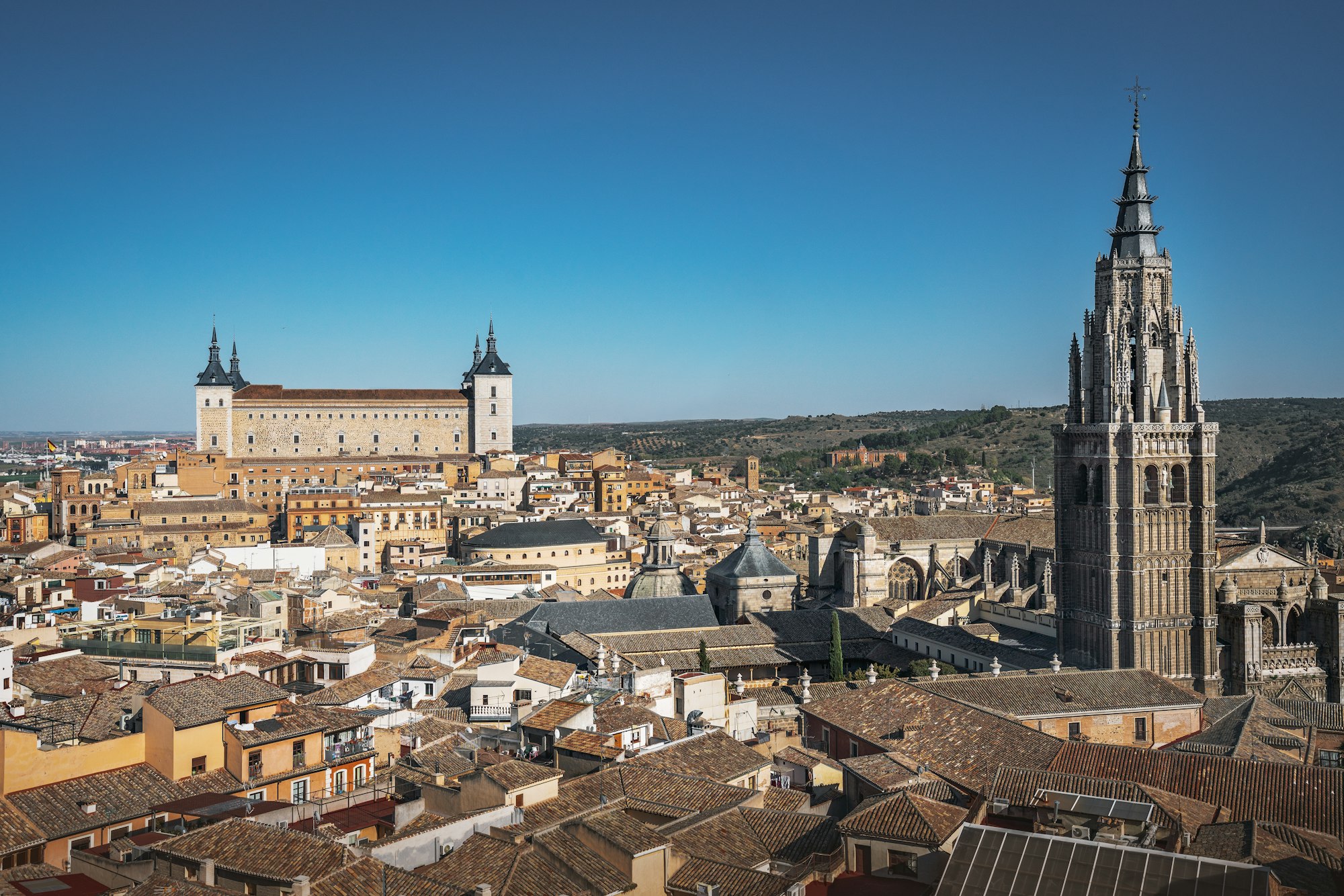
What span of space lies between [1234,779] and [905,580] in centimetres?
3305

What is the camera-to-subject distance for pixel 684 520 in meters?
78.0

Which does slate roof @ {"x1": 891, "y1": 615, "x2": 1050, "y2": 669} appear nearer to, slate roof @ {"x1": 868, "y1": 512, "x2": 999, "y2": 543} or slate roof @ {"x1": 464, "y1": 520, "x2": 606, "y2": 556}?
slate roof @ {"x1": 868, "y1": 512, "x2": 999, "y2": 543}

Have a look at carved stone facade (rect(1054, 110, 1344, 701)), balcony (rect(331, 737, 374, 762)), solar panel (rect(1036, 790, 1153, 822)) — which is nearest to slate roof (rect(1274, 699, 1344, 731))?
carved stone facade (rect(1054, 110, 1344, 701))

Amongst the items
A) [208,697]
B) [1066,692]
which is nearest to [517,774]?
[208,697]

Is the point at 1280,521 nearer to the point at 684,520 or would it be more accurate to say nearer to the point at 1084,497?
the point at 684,520

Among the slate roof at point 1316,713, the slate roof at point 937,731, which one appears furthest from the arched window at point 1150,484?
the slate roof at point 937,731

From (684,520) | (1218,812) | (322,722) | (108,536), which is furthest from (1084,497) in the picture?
(108,536)

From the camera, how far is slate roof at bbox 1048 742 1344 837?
16.3m

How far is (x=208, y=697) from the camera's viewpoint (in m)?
18.3

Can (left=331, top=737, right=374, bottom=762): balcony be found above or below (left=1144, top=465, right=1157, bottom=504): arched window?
below

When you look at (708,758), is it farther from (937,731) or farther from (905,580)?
(905,580)

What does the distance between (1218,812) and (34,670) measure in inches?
761

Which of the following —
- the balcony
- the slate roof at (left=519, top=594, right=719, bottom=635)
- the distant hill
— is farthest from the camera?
the distant hill

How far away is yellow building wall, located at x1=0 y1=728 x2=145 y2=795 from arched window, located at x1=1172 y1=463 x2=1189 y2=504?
26199 mm
